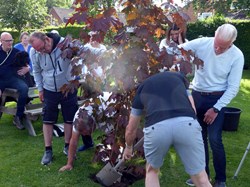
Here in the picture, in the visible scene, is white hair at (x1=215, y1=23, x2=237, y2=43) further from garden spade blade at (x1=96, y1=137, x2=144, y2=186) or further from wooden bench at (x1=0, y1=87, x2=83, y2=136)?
wooden bench at (x1=0, y1=87, x2=83, y2=136)

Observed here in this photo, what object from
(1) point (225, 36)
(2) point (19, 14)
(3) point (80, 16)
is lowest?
(2) point (19, 14)

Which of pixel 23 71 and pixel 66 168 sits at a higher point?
pixel 23 71

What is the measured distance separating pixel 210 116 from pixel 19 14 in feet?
65.5

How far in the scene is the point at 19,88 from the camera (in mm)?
5992

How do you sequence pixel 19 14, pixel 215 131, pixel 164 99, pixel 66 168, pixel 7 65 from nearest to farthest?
1. pixel 164 99
2. pixel 215 131
3. pixel 66 168
4. pixel 7 65
5. pixel 19 14

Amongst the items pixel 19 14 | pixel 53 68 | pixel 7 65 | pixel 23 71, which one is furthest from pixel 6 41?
pixel 19 14

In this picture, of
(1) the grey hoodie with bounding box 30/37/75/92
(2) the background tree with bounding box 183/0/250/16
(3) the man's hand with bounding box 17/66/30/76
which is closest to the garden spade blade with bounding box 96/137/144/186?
(1) the grey hoodie with bounding box 30/37/75/92

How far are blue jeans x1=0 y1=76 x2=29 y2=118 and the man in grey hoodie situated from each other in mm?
1313

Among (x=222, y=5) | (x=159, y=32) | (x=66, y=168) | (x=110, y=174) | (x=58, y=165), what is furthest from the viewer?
(x=222, y=5)

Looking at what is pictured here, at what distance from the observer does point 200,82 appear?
3.75m

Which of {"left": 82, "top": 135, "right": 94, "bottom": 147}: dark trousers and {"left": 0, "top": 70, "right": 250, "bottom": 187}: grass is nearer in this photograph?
{"left": 0, "top": 70, "right": 250, "bottom": 187}: grass

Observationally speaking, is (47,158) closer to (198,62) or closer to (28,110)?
(28,110)

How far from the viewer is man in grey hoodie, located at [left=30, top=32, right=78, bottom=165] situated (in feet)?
14.3

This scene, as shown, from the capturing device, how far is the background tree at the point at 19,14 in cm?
2172
